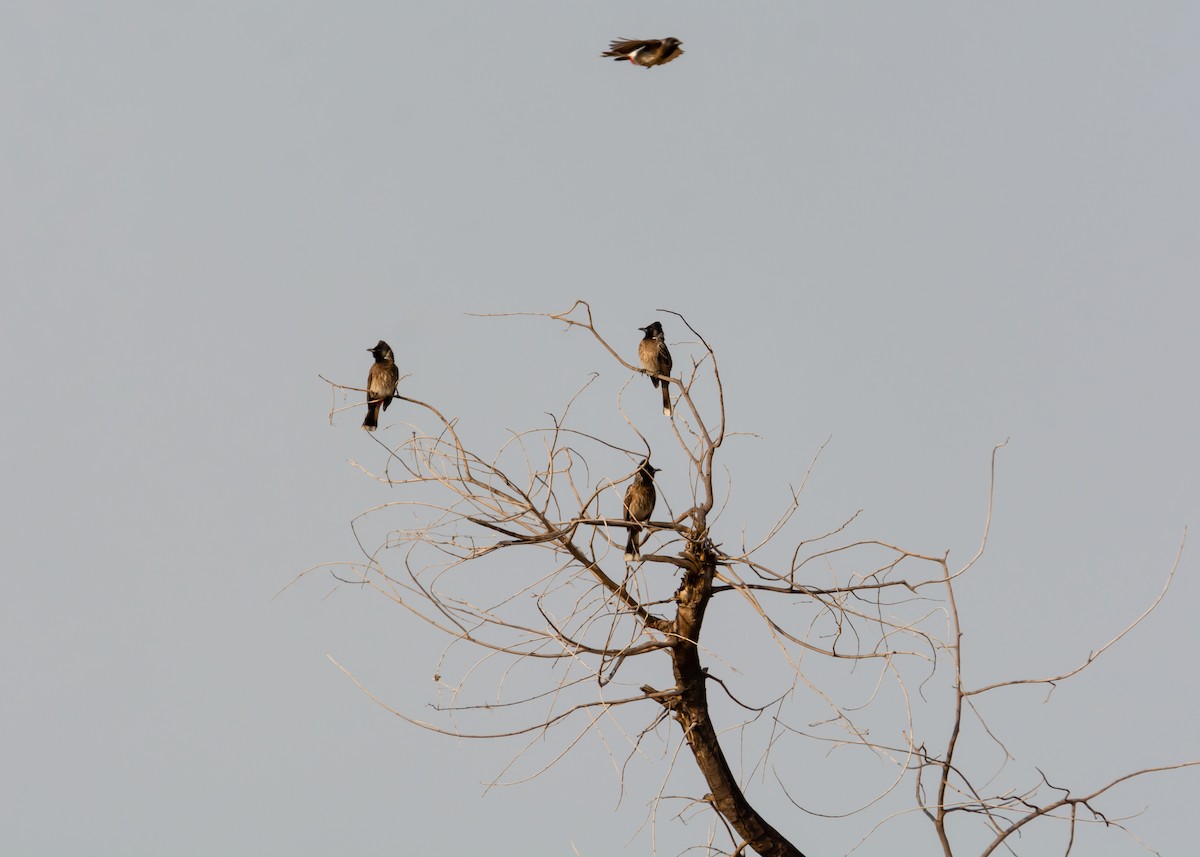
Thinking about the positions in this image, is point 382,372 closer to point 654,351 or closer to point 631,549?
point 654,351

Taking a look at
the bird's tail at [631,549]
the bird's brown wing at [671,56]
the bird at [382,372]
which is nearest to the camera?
the bird's tail at [631,549]

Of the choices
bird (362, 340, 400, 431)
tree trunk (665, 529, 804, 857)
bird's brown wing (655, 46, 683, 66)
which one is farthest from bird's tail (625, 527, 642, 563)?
bird (362, 340, 400, 431)

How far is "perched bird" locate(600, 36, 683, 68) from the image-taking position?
640 centimetres

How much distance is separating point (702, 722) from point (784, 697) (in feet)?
1.21

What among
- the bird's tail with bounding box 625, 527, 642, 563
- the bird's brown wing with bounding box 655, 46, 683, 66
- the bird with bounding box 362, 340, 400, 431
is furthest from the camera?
the bird with bounding box 362, 340, 400, 431

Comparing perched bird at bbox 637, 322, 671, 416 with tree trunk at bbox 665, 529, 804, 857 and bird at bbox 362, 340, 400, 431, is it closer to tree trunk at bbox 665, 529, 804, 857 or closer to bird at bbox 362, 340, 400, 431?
bird at bbox 362, 340, 400, 431

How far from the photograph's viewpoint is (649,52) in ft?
21.2

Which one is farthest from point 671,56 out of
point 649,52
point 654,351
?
point 654,351

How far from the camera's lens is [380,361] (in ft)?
29.1

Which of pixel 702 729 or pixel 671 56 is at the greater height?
pixel 671 56

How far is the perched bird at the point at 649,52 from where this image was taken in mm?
6402

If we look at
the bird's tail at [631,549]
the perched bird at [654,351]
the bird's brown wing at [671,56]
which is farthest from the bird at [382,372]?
the bird's tail at [631,549]

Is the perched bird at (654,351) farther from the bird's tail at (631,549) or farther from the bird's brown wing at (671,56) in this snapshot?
the bird's tail at (631,549)

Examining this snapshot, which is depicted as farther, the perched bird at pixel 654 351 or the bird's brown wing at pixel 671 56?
the perched bird at pixel 654 351
